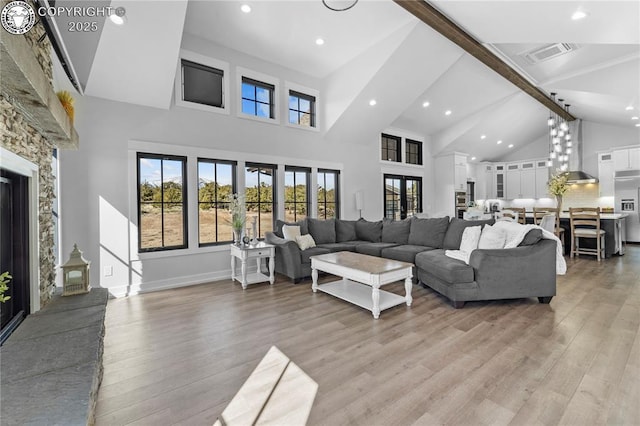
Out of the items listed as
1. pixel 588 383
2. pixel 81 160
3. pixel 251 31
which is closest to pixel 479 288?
pixel 588 383

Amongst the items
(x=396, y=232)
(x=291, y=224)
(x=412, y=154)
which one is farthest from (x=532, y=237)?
(x=412, y=154)

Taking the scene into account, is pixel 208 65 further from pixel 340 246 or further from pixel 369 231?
pixel 369 231

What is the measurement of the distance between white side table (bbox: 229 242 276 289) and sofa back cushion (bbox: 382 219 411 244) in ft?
7.14

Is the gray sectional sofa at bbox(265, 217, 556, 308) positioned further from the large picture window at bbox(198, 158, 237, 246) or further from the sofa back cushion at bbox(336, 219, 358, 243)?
the large picture window at bbox(198, 158, 237, 246)

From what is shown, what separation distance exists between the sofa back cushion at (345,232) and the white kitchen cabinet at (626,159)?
8.16m

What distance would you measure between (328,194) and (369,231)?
4.62 ft

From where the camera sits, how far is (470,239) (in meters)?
4.05

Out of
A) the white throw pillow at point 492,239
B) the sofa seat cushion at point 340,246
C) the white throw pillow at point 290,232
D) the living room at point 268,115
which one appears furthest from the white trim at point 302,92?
the white throw pillow at point 492,239

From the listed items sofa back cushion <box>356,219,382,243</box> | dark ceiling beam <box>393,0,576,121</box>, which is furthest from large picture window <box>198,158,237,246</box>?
dark ceiling beam <box>393,0,576,121</box>

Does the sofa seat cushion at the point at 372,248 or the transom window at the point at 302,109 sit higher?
the transom window at the point at 302,109

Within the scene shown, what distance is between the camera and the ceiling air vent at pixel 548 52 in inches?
192

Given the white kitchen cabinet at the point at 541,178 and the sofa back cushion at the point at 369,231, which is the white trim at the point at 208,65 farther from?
the white kitchen cabinet at the point at 541,178

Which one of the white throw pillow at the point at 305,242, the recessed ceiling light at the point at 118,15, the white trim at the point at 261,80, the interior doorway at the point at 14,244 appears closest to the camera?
the interior doorway at the point at 14,244

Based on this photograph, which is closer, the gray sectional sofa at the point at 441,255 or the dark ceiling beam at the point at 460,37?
the gray sectional sofa at the point at 441,255
